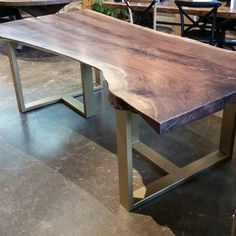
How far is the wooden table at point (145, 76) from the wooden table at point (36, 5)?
4.98ft

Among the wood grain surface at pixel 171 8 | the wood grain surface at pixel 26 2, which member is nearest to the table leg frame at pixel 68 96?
the wood grain surface at pixel 171 8

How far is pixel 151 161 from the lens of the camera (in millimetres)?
2205

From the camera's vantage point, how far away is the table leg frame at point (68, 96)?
8.74 ft

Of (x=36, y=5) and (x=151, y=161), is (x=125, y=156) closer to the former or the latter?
(x=151, y=161)

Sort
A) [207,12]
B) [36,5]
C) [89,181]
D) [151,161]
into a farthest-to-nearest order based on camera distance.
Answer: [36,5], [207,12], [151,161], [89,181]

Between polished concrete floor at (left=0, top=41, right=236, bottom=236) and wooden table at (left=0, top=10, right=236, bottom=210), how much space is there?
10 centimetres

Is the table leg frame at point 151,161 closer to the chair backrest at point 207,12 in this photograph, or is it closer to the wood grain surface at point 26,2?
the chair backrest at point 207,12

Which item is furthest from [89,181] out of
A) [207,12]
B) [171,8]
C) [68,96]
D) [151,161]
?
[171,8]

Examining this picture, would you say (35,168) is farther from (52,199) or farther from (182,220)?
(182,220)

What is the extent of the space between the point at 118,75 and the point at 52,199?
82 centimetres

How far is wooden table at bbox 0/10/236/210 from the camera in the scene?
4.45 feet

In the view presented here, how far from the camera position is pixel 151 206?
1.86 m

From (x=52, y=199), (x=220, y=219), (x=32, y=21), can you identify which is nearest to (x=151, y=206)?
(x=220, y=219)

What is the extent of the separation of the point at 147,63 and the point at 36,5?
2895mm
